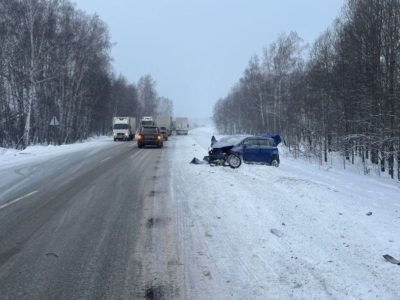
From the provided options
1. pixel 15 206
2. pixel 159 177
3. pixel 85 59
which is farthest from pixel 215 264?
pixel 85 59

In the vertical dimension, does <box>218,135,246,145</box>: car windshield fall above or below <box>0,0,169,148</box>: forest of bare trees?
below

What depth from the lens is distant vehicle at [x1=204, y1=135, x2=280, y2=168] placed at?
2142 centimetres

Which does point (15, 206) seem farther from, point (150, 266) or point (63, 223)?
point (150, 266)

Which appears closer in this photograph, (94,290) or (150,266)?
(94,290)

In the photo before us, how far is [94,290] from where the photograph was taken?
547 cm

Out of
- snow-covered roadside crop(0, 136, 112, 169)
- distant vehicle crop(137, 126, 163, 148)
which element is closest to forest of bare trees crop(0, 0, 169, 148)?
snow-covered roadside crop(0, 136, 112, 169)

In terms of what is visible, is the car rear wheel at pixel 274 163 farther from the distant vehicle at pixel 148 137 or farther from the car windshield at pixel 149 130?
the car windshield at pixel 149 130

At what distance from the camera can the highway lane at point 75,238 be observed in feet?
18.4

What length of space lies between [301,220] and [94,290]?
4.99m

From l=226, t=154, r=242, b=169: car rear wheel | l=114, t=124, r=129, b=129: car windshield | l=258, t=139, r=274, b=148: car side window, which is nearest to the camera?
l=226, t=154, r=242, b=169: car rear wheel

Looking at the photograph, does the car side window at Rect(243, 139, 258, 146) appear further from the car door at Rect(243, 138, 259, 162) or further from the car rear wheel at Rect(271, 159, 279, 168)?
the car rear wheel at Rect(271, 159, 279, 168)

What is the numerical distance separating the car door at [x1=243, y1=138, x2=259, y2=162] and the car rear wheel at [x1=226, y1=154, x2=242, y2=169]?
4.50 ft

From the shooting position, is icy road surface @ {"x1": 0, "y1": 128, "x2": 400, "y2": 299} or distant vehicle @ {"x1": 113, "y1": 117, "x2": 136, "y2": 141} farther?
distant vehicle @ {"x1": 113, "y1": 117, "x2": 136, "y2": 141}

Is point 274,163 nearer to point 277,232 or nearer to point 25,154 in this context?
point 277,232
